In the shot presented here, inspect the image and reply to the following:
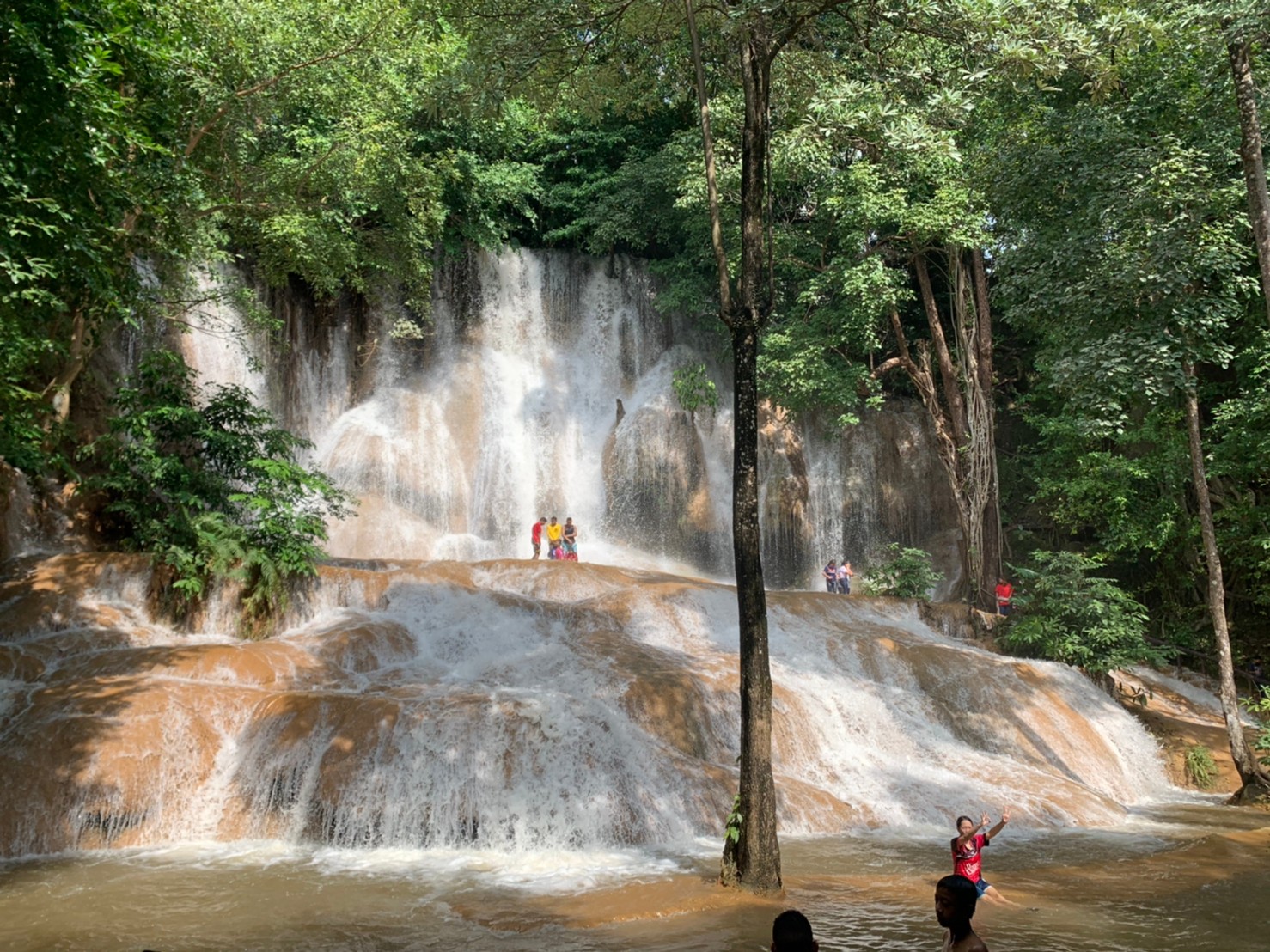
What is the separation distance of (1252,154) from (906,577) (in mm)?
11960

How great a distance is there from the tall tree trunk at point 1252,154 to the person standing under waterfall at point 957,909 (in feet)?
31.9

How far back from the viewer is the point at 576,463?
26.7 m

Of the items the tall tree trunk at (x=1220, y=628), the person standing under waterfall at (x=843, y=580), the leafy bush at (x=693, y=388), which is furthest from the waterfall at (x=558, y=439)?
the tall tree trunk at (x=1220, y=628)

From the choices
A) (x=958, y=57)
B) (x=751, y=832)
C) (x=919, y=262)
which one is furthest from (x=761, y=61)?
(x=919, y=262)

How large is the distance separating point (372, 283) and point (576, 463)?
7.24 metres

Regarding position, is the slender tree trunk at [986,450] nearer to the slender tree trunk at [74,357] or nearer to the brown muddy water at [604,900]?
the brown muddy water at [604,900]

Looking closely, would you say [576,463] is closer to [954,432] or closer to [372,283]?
[372,283]

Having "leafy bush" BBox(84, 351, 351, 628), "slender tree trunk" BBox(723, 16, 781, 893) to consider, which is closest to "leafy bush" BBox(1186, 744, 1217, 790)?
"slender tree trunk" BBox(723, 16, 781, 893)

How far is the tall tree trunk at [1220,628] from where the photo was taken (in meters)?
13.3

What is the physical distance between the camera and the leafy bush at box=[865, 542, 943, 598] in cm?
2142

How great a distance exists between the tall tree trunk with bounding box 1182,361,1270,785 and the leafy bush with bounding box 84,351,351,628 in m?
13.5

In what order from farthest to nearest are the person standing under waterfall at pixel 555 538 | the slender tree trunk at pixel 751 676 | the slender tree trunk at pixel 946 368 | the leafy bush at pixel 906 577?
1. the slender tree trunk at pixel 946 368
2. the person standing under waterfall at pixel 555 538
3. the leafy bush at pixel 906 577
4. the slender tree trunk at pixel 751 676

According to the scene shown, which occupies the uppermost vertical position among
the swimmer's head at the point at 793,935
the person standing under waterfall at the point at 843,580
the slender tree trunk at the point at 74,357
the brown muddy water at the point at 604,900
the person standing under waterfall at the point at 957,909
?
the slender tree trunk at the point at 74,357

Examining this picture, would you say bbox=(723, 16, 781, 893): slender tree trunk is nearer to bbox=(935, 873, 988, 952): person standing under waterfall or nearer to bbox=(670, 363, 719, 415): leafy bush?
bbox=(935, 873, 988, 952): person standing under waterfall
